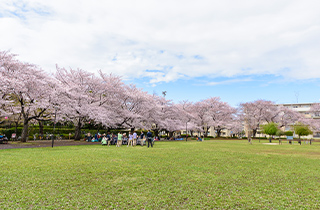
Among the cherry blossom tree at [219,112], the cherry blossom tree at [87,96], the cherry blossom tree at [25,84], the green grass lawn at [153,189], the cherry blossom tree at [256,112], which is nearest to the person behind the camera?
the green grass lawn at [153,189]

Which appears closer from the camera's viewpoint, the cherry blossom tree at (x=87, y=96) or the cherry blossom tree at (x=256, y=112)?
the cherry blossom tree at (x=87, y=96)

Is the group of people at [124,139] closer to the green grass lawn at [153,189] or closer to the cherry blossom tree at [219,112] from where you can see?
the green grass lawn at [153,189]

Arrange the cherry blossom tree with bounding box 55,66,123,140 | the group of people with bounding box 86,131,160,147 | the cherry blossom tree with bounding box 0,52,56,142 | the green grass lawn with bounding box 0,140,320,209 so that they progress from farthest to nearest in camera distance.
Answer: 1. the cherry blossom tree with bounding box 55,66,123,140
2. the group of people with bounding box 86,131,160,147
3. the cherry blossom tree with bounding box 0,52,56,142
4. the green grass lawn with bounding box 0,140,320,209

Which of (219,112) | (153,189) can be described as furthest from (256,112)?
(153,189)

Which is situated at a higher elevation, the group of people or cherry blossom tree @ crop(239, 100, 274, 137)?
cherry blossom tree @ crop(239, 100, 274, 137)

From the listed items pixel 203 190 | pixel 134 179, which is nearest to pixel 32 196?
pixel 134 179

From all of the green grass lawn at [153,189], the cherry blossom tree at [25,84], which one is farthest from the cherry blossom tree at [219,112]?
the green grass lawn at [153,189]

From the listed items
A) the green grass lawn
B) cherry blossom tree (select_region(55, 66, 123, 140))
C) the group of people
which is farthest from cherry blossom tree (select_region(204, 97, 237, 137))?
the green grass lawn

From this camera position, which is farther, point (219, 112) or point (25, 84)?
point (219, 112)

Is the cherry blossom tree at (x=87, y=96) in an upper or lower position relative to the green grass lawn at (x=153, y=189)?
upper

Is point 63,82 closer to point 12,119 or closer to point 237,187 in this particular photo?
point 12,119

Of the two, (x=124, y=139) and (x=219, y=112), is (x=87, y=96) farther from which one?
(x=219, y=112)

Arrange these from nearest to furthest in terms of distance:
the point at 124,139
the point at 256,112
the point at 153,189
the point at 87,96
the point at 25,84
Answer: the point at 153,189 < the point at 25,84 < the point at 124,139 < the point at 87,96 < the point at 256,112

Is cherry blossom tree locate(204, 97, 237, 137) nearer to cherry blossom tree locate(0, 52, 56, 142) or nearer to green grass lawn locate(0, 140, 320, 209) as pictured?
cherry blossom tree locate(0, 52, 56, 142)
